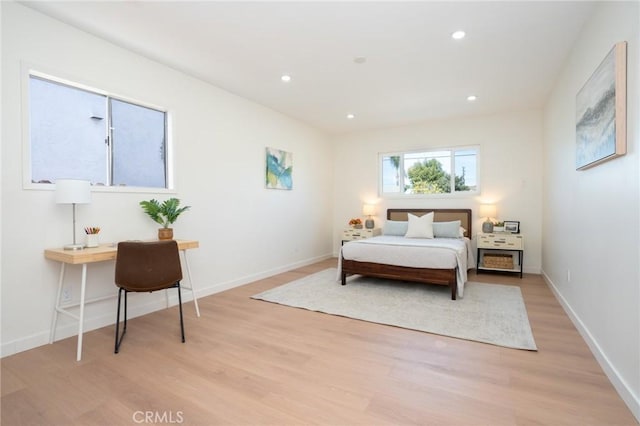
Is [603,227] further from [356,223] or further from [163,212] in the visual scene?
[356,223]

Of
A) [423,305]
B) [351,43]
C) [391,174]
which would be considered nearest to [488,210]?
[391,174]

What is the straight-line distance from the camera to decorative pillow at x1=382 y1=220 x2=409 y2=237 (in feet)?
18.3

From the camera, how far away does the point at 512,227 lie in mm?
5250

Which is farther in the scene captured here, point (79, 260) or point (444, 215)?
point (444, 215)

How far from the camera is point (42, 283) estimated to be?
8.62ft

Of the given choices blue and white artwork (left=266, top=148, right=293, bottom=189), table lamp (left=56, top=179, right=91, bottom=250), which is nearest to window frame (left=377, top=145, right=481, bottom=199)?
blue and white artwork (left=266, top=148, right=293, bottom=189)

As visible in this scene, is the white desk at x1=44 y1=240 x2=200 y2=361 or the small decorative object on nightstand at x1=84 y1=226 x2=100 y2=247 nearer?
the white desk at x1=44 y1=240 x2=200 y2=361

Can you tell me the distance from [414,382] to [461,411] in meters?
0.34

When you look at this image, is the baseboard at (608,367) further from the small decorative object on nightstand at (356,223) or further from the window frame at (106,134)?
the window frame at (106,134)

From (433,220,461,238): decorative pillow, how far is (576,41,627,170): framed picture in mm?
2486

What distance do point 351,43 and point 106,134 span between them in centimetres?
259

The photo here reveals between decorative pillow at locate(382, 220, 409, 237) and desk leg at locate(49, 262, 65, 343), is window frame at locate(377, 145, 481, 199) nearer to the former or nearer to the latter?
decorative pillow at locate(382, 220, 409, 237)

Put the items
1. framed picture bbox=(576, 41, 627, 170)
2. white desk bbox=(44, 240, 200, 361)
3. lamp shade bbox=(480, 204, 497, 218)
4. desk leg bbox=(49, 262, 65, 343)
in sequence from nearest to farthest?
framed picture bbox=(576, 41, 627, 170)
white desk bbox=(44, 240, 200, 361)
desk leg bbox=(49, 262, 65, 343)
lamp shade bbox=(480, 204, 497, 218)

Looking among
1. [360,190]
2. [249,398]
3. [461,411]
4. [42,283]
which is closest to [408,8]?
[461,411]
